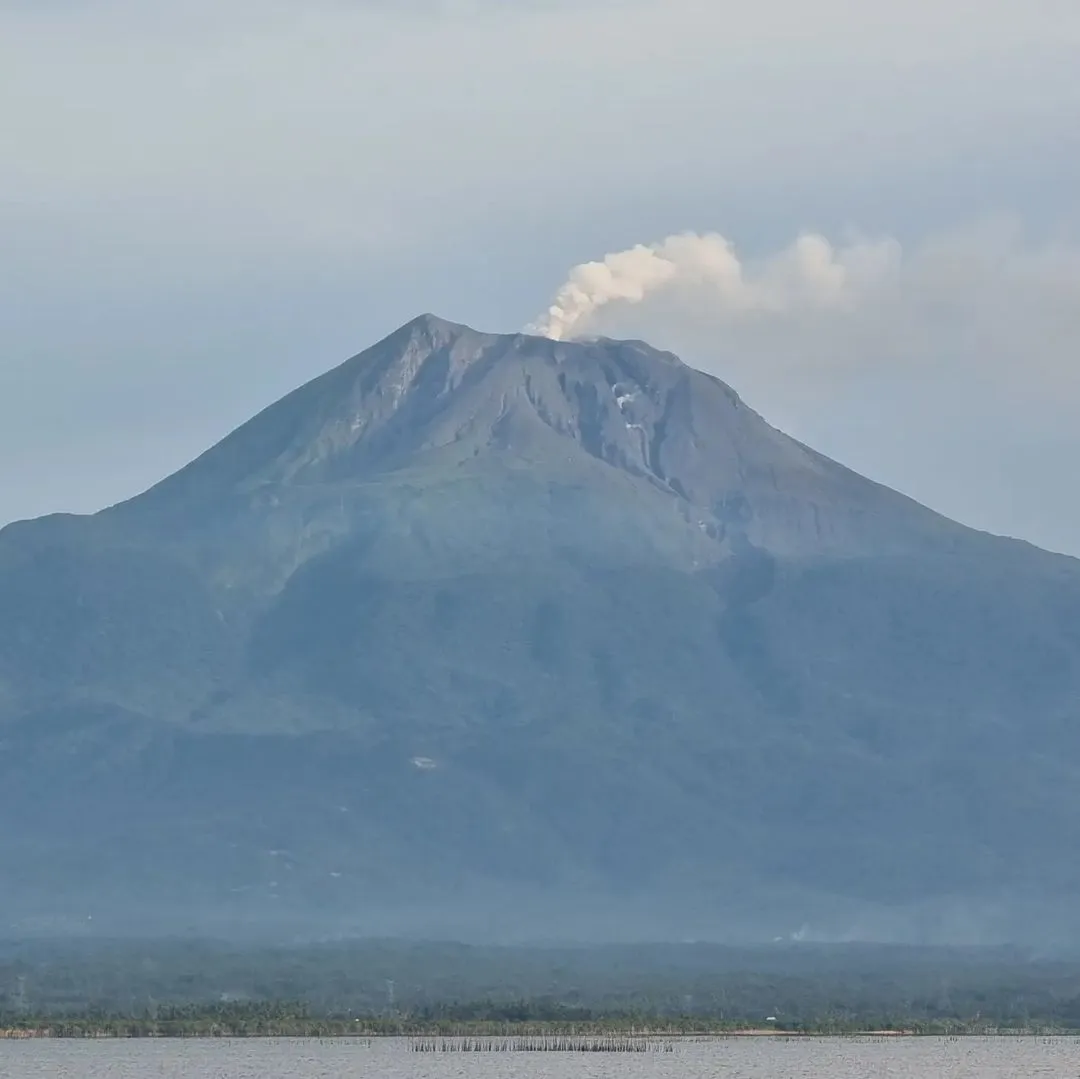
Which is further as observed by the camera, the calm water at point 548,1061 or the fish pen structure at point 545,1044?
the fish pen structure at point 545,1044

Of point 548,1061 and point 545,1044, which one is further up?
point 545,1044

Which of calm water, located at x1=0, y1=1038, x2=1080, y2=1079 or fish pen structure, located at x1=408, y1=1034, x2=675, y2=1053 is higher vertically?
fish pen structure, located at x1=408, y1=1034, x2=675, y2=1053

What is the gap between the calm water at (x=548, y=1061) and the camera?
143 meters

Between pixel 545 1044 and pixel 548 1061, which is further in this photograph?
pixel 545 1044

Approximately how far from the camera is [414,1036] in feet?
578

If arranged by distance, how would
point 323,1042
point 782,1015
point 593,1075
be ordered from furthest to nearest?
point 782,1015 < point 323,1042 < point 593,1075

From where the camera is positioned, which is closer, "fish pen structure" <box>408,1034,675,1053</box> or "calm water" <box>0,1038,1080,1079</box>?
"calm water" <box>0,1038,1080,1079</box>

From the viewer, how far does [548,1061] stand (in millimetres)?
153500

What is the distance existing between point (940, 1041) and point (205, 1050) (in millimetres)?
41295

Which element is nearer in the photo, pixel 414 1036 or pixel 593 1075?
pixel 593 1075

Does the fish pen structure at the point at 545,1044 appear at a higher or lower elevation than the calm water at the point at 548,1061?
higher

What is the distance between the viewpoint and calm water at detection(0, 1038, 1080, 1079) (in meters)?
143

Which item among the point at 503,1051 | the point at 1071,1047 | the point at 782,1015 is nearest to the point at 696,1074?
the point at 503,1051

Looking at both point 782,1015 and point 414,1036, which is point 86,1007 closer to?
point 414,1036
